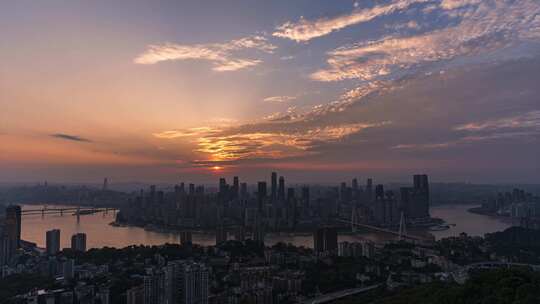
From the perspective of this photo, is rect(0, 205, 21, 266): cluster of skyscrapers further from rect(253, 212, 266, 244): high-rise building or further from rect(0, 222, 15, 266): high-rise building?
rect(253, 212, 266, 244): high-rise building

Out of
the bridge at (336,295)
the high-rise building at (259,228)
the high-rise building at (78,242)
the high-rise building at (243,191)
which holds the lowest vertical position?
the bridge at (336,295)

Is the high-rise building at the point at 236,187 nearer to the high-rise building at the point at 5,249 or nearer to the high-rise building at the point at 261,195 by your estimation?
the high-rise building at the point at 261,195

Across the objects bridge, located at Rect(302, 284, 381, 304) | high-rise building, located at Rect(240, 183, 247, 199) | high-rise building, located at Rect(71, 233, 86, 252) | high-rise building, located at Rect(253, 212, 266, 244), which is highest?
high-rise building, located at Rect(240, 183, 247, 199)

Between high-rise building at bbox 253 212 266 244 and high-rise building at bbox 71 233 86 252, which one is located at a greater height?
high-rise building at bbox 71 233 86 252

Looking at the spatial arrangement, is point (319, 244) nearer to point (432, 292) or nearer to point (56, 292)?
point (432, 292)

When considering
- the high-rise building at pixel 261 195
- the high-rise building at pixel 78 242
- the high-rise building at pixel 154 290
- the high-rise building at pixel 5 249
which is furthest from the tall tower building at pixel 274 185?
the high-rise building at pixel 154 290

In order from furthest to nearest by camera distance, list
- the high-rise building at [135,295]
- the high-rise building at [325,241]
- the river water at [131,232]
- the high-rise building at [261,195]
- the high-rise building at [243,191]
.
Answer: the high-rise building at [243,191], the high-rise building at [261,195], the river water at [131,232], the high-rise building at [325,241], the high-rise building at [135,295]

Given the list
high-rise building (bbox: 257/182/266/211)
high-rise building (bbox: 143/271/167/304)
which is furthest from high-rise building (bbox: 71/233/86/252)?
high-rise building (bbox: 257/182/266/211)

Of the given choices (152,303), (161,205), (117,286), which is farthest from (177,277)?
(161,205)
